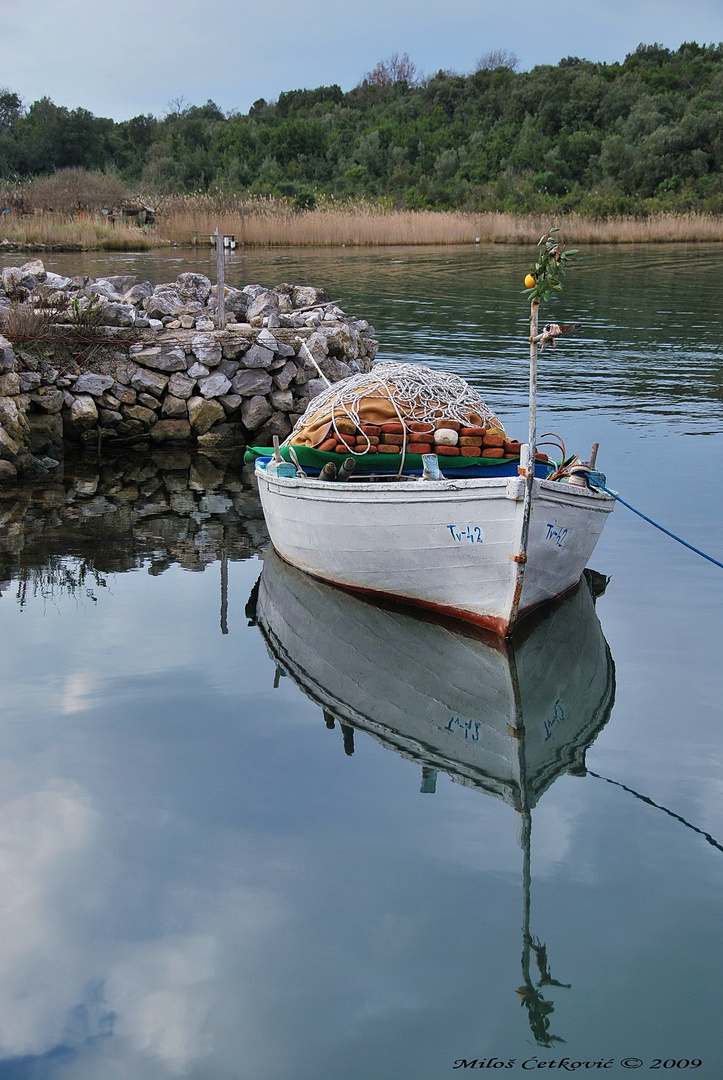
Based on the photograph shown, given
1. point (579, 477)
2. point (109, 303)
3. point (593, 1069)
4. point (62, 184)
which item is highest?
point (62, 184)

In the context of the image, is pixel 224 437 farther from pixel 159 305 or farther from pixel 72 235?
pixel 72 235

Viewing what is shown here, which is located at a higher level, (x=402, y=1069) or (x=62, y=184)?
(x=62, y=184)

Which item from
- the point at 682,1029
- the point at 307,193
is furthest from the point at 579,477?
the point at 307,193

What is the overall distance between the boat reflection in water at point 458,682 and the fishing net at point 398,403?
4.02ft

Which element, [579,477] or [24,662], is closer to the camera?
[24,662]

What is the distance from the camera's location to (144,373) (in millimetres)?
12023

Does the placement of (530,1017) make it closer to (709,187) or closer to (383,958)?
(383,958)

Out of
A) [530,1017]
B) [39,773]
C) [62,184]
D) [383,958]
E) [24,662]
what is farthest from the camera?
[62,184]

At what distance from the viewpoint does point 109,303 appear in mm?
12727

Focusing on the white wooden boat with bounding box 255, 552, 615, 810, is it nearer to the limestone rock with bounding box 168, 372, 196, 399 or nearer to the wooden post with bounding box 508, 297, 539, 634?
the wooden post with bounding box 508, 297, 539, 634

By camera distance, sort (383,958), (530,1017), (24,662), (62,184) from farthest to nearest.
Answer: (62,184)
(24,662)
(383,958)
(530,1017)

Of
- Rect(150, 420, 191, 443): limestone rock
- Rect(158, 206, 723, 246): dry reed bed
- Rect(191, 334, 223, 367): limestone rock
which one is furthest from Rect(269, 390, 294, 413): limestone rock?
Rect(158, 206, 723, 246): dry reed bed

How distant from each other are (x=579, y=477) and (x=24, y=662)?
380cm

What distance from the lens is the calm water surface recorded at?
3666 mm
